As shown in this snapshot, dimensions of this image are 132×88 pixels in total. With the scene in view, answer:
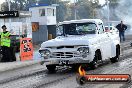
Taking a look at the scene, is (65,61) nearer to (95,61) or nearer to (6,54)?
(95,61)

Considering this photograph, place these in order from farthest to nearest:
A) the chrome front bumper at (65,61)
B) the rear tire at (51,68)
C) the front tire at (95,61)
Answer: the rear tire at (51,68) → the front tire at (95,61) → the chrome front bumper at (65,61)

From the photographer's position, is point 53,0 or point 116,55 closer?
point 116,55

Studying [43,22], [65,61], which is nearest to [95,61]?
[65,61]

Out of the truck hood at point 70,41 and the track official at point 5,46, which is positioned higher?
the truck hood at point 70,41

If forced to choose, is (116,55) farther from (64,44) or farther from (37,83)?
(37,83)

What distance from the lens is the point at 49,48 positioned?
45.1ft

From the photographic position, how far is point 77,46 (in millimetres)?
13477

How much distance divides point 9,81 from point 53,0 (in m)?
83.2

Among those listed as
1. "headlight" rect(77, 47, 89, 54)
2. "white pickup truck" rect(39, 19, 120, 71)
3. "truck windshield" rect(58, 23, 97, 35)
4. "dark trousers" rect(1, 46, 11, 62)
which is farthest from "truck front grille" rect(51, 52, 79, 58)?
"dark trousers" rect(1, 46, 11, 62)

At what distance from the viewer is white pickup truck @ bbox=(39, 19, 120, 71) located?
13.5 meters

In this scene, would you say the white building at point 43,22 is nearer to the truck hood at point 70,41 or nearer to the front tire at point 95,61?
the front tire at point 95,61

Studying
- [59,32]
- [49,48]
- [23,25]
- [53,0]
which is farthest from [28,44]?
[53,0]

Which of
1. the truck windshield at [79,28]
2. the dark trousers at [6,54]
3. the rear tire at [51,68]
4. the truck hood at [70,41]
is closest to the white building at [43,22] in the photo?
the dark trousers at [6,54]

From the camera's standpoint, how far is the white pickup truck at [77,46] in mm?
13477
